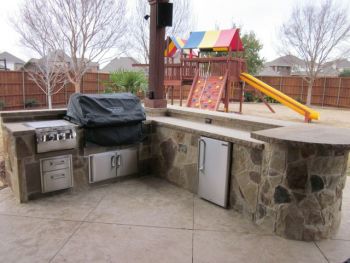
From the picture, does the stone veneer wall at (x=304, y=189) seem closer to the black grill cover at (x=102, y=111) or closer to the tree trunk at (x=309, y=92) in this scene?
the black grill cover at (x=102, y=111)

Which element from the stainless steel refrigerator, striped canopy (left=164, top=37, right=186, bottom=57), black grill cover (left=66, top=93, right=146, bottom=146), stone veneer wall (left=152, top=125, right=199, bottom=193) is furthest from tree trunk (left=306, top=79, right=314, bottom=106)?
the stainless steel refrigerator

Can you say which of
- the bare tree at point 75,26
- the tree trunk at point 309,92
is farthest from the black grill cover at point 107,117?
the tree trunk at point 309,92

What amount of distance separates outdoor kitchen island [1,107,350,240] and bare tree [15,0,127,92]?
9243 millimetres

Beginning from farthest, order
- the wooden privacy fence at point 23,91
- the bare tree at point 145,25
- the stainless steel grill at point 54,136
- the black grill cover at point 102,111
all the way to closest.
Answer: the bare tree at point 145,25 → the wooden privacy fence at point 23,91 → the black grill cover at point 102,111 → the stainless steel grill at point 54,136

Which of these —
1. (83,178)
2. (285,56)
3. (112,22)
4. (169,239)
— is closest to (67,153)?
(83,178)

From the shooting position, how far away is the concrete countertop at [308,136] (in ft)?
7.83

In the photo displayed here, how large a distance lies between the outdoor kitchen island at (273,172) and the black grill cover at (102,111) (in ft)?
1.27

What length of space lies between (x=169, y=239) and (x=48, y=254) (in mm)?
1017

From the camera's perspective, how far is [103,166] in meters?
3.86

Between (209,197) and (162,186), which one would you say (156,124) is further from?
(209,197)

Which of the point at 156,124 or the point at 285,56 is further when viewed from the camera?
the point at 285,56

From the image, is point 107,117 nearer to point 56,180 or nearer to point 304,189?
point 56,180

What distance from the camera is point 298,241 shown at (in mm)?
2637

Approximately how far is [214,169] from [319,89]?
17186mm
